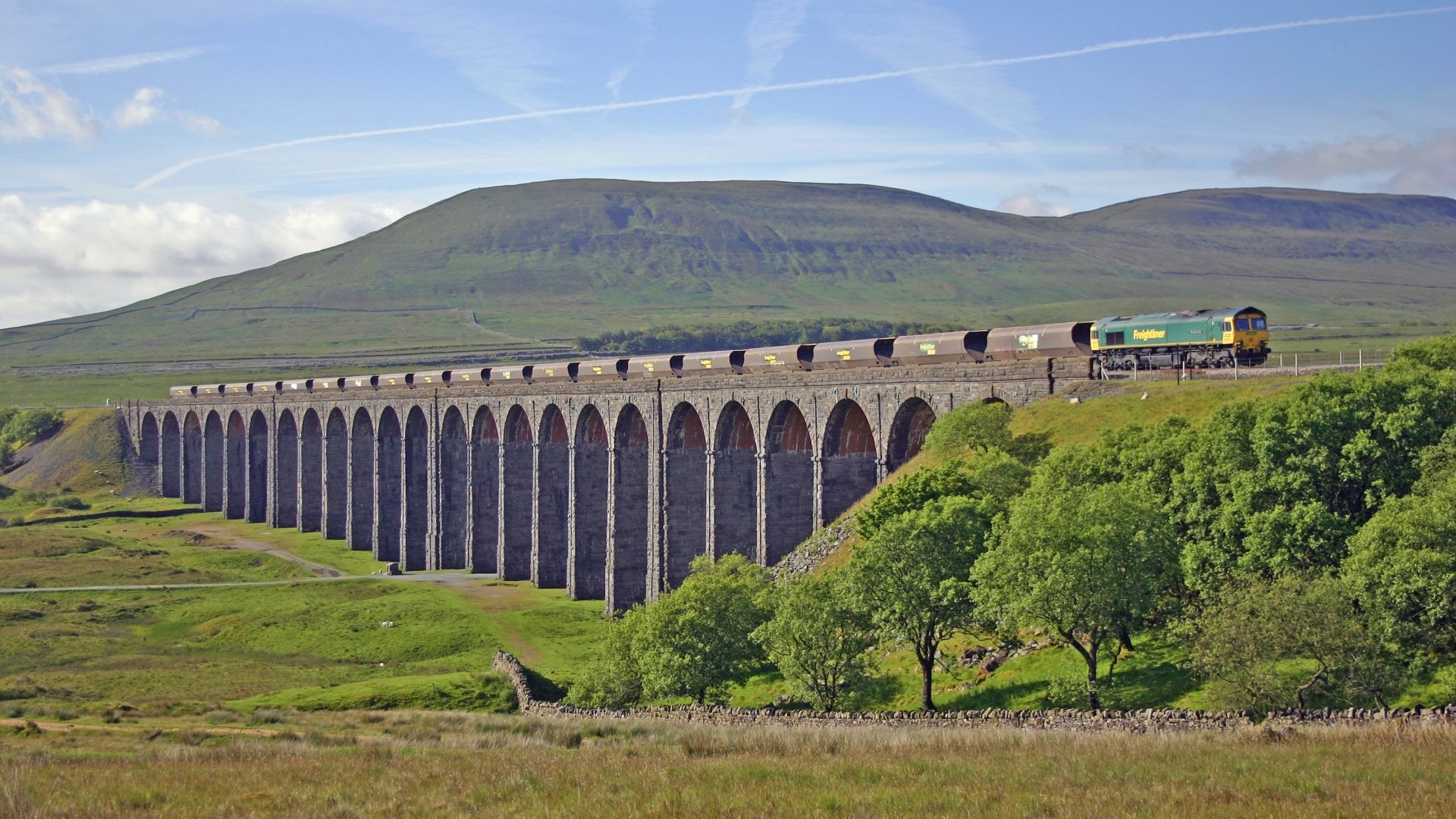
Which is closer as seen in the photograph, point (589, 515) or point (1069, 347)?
point (1069, 347)

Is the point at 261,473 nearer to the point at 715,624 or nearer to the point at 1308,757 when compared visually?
the point at 715,624

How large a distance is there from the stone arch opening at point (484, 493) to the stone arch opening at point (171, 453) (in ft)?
229

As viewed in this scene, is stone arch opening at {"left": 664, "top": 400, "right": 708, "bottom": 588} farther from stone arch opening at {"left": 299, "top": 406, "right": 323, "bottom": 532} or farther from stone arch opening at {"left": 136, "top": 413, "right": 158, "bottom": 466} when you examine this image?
stone arch opening at {"left": 136, "top": 413, "right": 158, "bottom": 466}

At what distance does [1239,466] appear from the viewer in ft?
137

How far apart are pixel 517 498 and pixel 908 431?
40419 millimetres

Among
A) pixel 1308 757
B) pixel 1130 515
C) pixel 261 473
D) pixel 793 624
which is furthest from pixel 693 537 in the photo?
pixel 261 473

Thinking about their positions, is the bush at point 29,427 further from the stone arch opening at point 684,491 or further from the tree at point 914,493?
the tree at point 914,493

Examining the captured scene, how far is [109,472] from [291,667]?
103 metres

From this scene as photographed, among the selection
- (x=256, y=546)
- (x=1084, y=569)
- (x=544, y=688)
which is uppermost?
(x=1084, y=569)

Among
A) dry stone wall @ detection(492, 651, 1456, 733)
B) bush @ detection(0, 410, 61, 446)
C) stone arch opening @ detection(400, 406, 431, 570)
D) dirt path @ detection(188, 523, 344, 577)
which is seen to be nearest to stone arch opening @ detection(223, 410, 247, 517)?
dirt path @ detection(188, 523, 344, 577)

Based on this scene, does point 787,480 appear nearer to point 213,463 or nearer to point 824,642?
point 824,642

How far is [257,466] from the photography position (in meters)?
139

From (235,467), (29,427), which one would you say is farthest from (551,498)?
(29,427)

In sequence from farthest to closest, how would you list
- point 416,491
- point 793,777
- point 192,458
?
1. point 192,458
2. point 416,491
3. point 793,777
